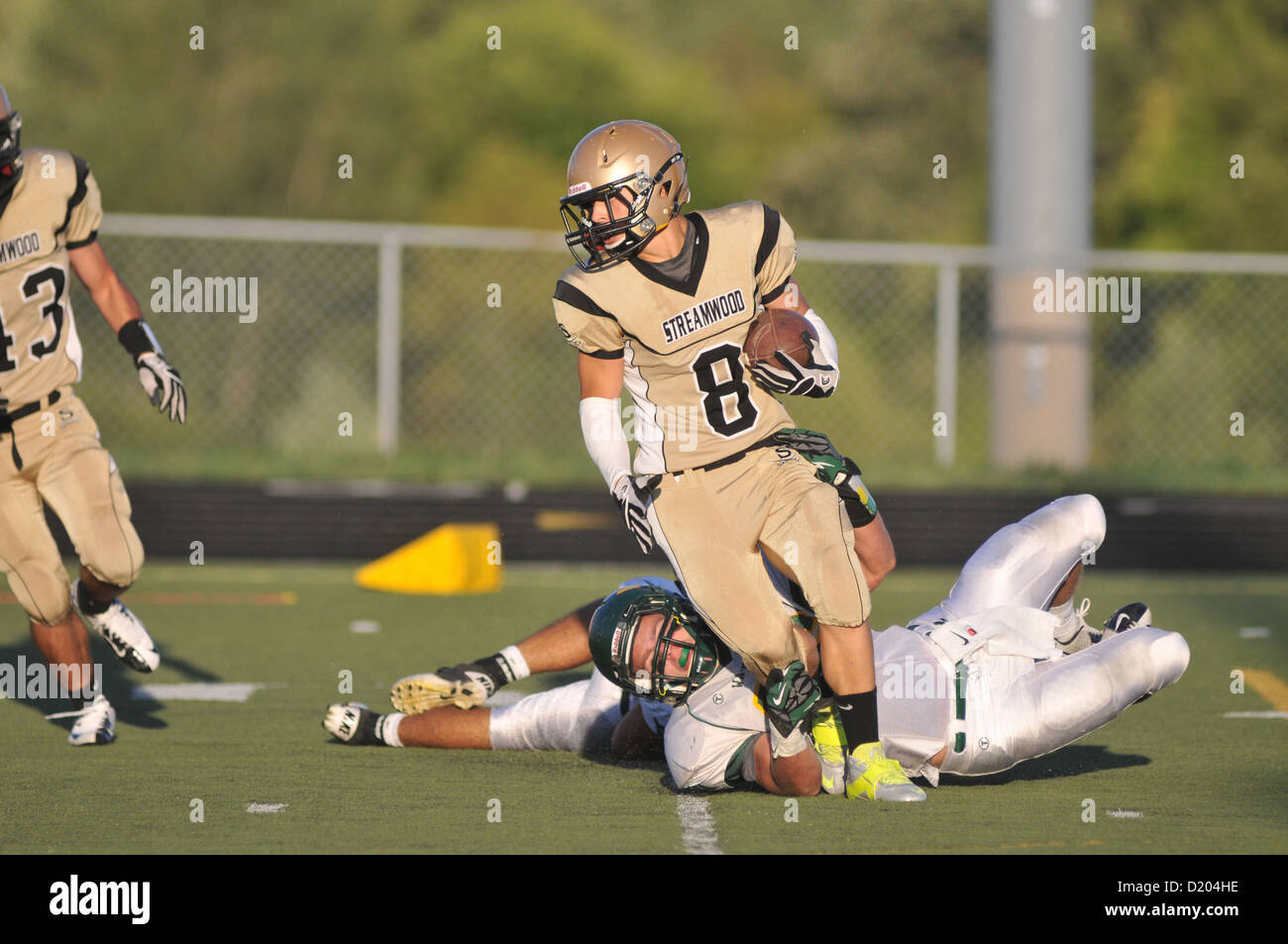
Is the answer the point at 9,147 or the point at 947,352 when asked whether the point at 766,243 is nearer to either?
the point at 9,147

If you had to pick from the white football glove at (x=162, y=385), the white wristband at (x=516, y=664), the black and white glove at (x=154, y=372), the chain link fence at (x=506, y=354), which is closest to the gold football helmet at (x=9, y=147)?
the black and white glove at (x=154, y=372)

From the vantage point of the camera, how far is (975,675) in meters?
4.30

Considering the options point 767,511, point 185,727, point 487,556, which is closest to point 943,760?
point 767,511

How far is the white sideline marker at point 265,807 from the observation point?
163 inches

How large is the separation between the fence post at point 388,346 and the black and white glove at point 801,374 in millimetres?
6912

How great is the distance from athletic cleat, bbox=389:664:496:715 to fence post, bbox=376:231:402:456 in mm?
6379

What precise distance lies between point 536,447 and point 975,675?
7.65 meters

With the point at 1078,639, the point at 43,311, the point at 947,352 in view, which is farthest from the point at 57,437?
the point at 947,352

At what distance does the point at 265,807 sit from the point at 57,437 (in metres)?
1.61

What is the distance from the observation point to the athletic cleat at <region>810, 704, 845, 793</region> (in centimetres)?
434

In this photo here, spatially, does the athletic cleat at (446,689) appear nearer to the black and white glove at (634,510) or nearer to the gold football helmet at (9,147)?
the black and white glove at (634,510)

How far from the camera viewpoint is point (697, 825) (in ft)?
13.1
